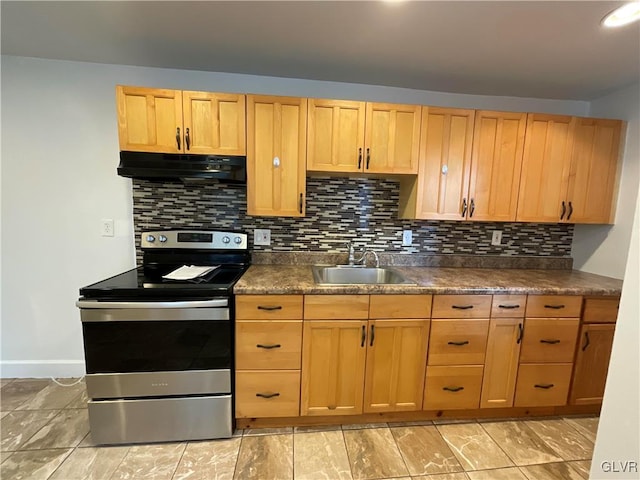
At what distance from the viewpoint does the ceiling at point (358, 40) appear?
133 centimetres

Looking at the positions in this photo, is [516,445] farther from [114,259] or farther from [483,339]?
[114,259]

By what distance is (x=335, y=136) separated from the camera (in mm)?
1831

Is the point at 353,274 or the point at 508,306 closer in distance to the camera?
the point at 508,306

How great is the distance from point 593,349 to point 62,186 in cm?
378

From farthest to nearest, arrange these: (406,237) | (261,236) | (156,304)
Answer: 1. (406,237)
2. (261,236)
3. (156,304)

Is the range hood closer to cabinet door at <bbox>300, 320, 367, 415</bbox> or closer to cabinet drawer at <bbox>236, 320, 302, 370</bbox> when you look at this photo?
cabinet drawer at <bbox>236, 320, 302, 370</bbox>

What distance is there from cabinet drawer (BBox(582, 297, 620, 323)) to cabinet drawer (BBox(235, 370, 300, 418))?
1.85 metres

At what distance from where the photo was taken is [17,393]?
1.95 meters

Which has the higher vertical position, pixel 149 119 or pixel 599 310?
pixel 149 119

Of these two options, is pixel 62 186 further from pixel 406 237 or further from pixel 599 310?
pixel 599 310

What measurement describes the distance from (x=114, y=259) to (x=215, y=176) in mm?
1117

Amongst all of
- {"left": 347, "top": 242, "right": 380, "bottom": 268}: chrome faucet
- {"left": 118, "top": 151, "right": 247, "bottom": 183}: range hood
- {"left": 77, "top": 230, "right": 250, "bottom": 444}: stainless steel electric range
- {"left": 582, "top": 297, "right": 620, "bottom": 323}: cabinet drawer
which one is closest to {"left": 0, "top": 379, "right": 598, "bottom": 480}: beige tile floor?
{"left": 77, "top": 230, "right": 250, "bottom": 444}: stainless steel electric range

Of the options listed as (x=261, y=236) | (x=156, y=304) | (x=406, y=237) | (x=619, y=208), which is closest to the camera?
(x=156, y=304)

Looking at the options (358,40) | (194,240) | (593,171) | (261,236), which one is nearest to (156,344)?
(194,240)
